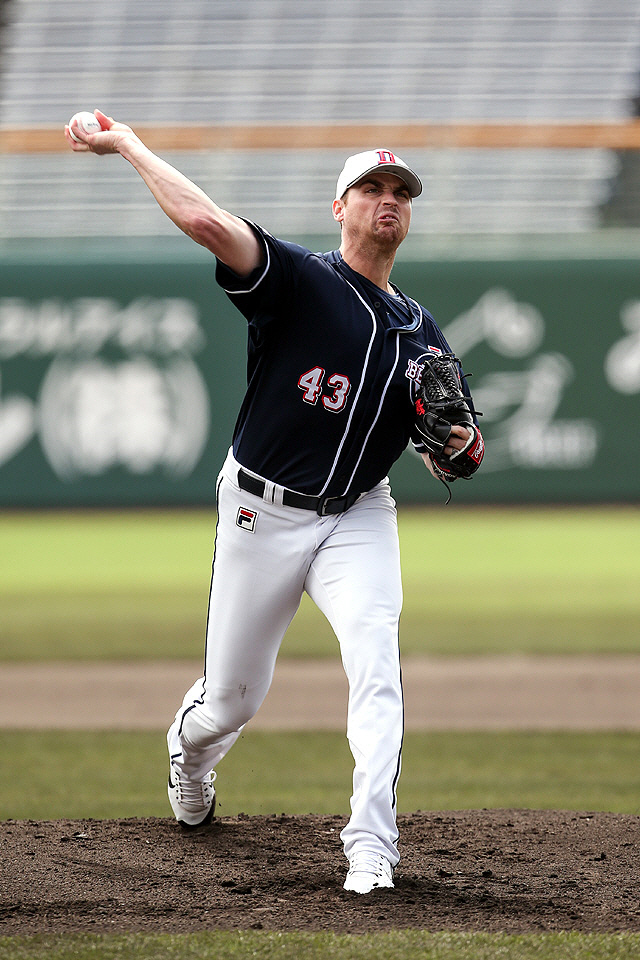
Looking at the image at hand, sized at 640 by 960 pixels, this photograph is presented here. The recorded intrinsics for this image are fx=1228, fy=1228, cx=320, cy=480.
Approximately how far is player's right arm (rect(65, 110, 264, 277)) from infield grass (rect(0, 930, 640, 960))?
5.15 ft

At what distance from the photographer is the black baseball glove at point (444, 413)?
125 inches

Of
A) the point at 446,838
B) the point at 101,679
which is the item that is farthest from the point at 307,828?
the point at 101,679

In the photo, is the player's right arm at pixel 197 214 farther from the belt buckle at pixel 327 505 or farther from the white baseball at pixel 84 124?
the belt buckle at pixel 327 505

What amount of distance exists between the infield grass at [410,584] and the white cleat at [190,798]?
3.59 metres

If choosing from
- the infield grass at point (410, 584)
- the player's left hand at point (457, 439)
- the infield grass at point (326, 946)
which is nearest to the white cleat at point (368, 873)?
the infield grass at point (326, 946)

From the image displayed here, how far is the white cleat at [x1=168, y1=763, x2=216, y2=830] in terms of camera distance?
3.69 metres

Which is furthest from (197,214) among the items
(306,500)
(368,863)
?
(368,863)

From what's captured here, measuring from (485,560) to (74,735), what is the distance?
6732mm

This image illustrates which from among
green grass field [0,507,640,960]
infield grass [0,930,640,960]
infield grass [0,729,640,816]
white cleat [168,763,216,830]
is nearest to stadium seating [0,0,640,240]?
green grass field [0,507,640,960]

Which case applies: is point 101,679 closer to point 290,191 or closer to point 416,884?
point 416,884

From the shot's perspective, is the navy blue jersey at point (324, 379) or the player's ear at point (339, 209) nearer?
the navy blue jersey at point (324, 379)

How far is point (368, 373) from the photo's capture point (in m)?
3.23

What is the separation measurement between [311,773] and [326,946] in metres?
2.32

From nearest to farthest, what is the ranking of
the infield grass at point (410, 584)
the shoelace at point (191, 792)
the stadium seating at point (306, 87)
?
the shoelace at point (191, 792) → the infield grass at point (410, 584) → the stadium seating at point (306, 87)
